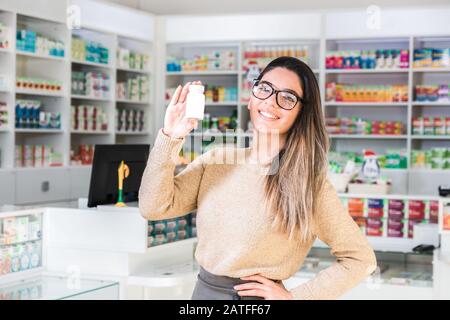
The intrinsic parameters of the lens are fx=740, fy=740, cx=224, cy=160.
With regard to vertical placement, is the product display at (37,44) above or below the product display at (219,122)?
above

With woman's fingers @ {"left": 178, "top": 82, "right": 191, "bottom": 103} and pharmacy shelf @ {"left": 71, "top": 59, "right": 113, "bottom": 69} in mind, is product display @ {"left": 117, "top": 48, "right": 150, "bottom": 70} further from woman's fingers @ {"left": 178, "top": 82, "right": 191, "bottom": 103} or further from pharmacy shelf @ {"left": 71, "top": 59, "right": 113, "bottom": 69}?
woman's fingers @ {"left": 178, "top": 82, "right": 191, "bottom": 103}

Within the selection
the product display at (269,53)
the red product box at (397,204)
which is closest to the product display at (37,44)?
the product display at (269,53)

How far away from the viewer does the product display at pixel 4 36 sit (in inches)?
247

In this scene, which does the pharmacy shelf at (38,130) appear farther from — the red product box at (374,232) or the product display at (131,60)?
the red product box at (374,232)

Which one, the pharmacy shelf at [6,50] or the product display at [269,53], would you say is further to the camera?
the product display at [269,53]

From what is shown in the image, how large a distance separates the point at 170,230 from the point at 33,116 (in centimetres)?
313

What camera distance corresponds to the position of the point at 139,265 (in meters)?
3.89

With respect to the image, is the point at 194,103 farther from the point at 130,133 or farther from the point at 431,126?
the point at 130,133

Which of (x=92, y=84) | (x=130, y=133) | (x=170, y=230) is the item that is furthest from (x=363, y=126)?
(x=170, y=230)

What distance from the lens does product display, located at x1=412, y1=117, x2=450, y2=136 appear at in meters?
7.24

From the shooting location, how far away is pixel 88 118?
24.3 ft

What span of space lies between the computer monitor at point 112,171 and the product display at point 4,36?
2688 mm
